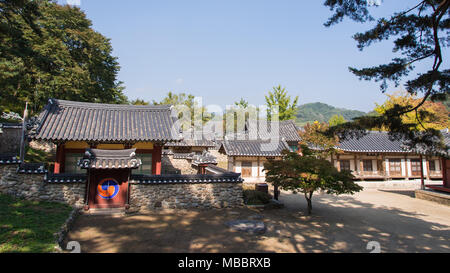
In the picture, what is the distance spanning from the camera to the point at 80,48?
25734 millimetres

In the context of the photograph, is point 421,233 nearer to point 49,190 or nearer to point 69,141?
point 49,190

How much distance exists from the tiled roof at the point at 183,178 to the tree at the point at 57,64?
46.4 ft

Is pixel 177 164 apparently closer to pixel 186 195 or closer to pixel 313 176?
pixel 186 195

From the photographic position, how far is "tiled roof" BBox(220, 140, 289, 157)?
21.6 metres

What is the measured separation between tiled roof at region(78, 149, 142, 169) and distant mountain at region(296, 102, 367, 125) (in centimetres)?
12928

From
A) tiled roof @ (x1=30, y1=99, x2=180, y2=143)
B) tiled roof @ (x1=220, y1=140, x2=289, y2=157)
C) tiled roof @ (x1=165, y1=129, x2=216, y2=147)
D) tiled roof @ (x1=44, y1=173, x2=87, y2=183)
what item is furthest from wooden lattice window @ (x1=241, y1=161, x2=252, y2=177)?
tiled roof @ (x1=44, y1=173, x2=87, y2=183)

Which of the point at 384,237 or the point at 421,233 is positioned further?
the point at 421,233

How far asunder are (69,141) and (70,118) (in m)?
1.76

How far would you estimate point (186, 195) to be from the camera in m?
11.7

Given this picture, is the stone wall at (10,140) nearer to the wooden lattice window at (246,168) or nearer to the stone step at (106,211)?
the stone step at (106,211)

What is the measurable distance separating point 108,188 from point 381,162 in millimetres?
26611

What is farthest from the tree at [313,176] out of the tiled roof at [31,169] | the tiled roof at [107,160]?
the tiled roof at [31,169]

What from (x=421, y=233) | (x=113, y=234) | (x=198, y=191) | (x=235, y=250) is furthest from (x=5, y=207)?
(x=421, y=233)

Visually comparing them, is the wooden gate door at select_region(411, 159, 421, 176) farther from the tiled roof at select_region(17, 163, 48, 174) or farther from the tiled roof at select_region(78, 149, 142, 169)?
the tiled roof at select_region(17, 163, 48, 174)
